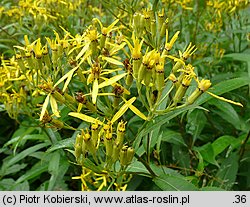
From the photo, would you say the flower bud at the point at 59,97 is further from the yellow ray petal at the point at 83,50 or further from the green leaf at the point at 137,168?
the green leaf at the point at 137,168

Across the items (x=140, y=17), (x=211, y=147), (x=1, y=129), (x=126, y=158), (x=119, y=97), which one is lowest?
(x=1, y=129)

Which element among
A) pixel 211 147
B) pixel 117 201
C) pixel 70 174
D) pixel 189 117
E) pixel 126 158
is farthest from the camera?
pixel 70 174

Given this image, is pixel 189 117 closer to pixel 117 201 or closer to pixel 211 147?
pixel 211 147

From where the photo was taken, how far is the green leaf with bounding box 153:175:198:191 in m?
1.27

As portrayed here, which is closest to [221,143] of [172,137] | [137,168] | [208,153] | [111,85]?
[208,153]

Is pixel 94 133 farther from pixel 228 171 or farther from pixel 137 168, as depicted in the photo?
pixel 228 171

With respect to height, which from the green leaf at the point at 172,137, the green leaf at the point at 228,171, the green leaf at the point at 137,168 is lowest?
the green leaf at the point at 228,171

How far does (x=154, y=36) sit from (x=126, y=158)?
469 millimetres

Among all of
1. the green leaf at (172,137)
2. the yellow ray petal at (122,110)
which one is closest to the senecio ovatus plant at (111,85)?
the yellow ray petal at (122,110)

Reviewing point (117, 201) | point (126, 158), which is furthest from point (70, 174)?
point (126, 158)

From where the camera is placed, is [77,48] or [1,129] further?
[1,129]

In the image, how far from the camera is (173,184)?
1.27m

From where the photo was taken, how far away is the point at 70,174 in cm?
210

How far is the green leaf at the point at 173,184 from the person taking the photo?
127 centimetres
